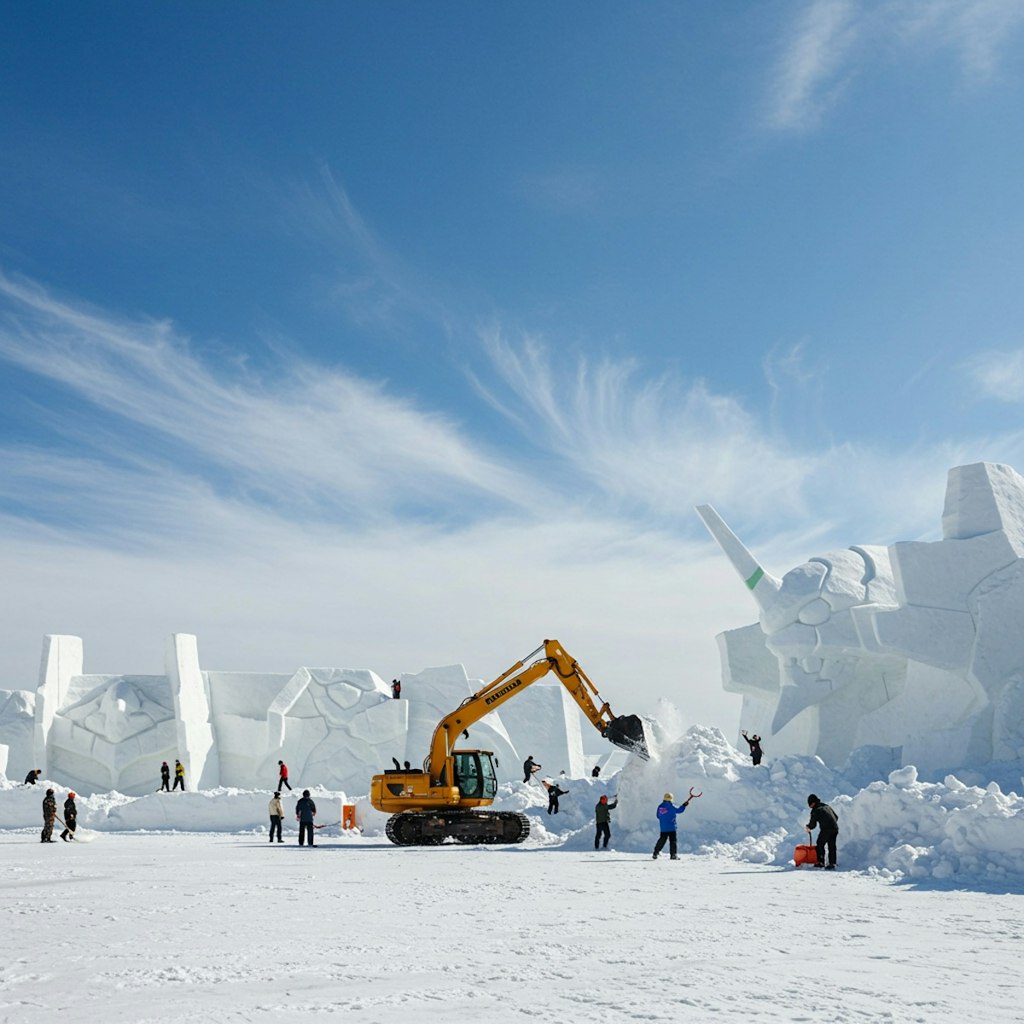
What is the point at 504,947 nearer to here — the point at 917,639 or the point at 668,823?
the point at 668,823

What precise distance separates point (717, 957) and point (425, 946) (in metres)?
1.93

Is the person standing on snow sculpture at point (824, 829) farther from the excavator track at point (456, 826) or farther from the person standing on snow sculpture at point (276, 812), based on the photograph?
the person standing on snow sculpture at point (276, 812)

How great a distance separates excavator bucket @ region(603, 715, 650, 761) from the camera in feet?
53.2

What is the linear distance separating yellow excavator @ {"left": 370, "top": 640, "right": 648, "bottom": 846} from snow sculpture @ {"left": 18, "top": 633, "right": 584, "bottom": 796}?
11.0 meters

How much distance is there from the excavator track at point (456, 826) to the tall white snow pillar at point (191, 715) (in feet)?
37.5

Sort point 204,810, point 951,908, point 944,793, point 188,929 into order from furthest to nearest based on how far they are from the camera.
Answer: point 204,810
point 944,793
point 951,908
point 188,929

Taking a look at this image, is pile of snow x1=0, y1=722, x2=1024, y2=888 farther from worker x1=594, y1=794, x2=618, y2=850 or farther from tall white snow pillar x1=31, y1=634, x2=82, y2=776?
tall white snow pillar x1=31, y1=634, x2=82, y2=776

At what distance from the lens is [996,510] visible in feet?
68.5

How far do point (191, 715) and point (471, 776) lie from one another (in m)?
12.5

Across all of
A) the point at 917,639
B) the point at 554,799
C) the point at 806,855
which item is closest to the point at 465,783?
the point at 554,799

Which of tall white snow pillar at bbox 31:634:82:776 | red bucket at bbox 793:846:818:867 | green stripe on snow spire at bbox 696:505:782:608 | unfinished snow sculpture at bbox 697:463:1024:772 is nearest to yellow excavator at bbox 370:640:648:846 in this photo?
red bucket at bbox 793:846:818:867

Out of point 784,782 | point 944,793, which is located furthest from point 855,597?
point 944,793

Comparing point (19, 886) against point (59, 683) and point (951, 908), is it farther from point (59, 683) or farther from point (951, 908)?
point (59, 683)

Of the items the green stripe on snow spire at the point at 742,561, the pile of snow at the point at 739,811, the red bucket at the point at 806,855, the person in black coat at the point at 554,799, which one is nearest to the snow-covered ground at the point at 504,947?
the red bucket at the point at 806,855
